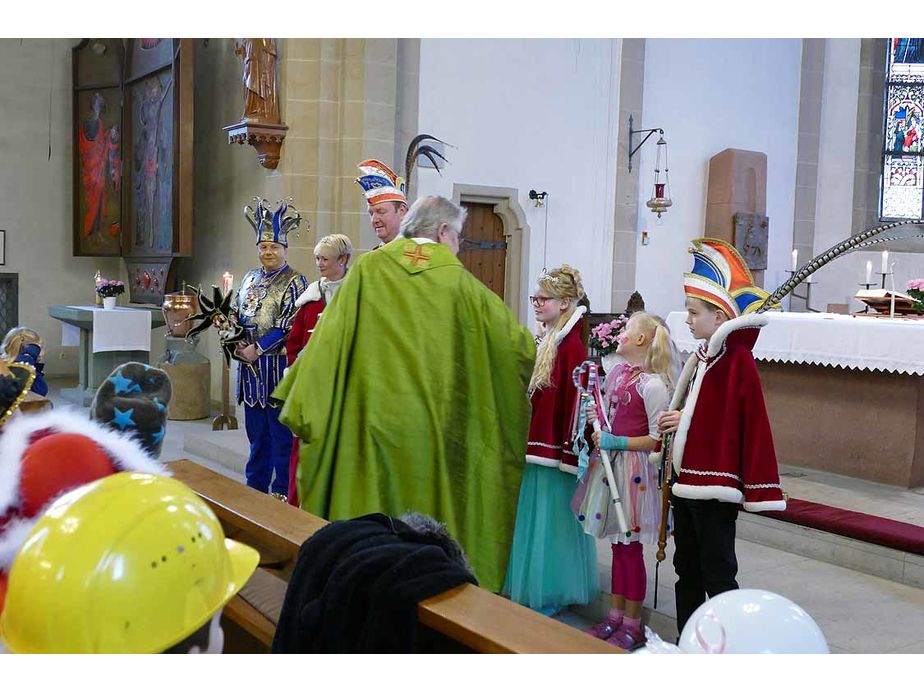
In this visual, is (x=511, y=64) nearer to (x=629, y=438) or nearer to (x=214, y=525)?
(x=629, y=438)

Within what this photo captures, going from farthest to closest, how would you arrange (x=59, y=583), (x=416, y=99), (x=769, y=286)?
(x=769, y=286) → (x=416, y=99) → (x=59, y=583)

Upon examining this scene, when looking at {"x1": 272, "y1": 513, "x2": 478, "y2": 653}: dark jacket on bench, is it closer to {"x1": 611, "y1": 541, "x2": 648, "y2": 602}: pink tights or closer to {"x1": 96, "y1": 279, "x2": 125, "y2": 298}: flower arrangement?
{"x1": 611, "y1": 541, "x2": 648, "y2": 602}: pink tights

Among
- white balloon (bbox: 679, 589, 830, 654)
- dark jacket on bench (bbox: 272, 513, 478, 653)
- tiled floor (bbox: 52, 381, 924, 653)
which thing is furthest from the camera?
tiled floor (bbox: 52, 381, 924, 653)

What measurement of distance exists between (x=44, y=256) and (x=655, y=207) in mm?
7736

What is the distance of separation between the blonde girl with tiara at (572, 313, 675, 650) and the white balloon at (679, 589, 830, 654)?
84.1 inches

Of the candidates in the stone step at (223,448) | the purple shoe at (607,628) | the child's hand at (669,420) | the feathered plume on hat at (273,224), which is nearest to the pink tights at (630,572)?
the purple shoe at (607,628)

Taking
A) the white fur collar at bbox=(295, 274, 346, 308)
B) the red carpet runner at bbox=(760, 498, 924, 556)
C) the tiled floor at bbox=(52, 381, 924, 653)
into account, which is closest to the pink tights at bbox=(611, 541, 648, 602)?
the tiled floor at bbox=(52, 381, 924, 653)

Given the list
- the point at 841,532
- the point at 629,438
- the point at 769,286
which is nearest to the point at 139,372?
the point at 629,438

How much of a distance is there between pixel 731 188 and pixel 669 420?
829 cm

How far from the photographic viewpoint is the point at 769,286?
1202 centimetres

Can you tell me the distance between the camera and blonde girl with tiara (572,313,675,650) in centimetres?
355

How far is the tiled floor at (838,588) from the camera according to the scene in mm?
3725

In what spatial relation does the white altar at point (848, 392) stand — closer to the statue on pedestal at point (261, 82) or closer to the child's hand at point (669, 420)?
the child's hand at point (669, 420)

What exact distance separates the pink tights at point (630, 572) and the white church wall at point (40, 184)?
406 inches
